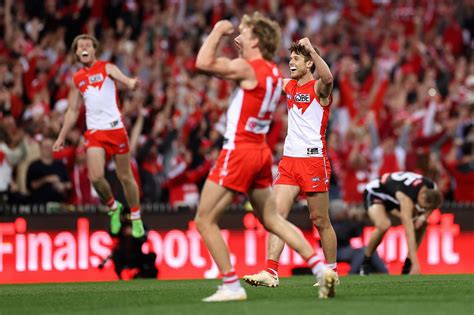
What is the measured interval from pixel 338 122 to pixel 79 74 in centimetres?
879

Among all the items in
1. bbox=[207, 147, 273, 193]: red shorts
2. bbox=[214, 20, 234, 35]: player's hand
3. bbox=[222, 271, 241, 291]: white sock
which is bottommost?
bbox=[222, 271, 241, 291]: white sock

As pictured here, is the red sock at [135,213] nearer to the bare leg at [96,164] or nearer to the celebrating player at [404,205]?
the bare leg at [96,164]

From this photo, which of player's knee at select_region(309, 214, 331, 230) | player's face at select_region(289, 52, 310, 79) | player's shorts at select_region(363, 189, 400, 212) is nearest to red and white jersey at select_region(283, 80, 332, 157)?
player's face at select_region(289, 52, 310, 79)

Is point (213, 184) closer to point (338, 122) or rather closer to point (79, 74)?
point (79, 74)

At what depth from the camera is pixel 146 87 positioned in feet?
75.4

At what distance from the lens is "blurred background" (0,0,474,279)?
1912cm

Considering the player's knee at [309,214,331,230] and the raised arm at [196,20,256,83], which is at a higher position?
the raised arm at [196,20,256,83]

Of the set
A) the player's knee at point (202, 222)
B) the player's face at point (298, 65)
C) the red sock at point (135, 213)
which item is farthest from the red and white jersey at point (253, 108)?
the red sock at point (135, 213)

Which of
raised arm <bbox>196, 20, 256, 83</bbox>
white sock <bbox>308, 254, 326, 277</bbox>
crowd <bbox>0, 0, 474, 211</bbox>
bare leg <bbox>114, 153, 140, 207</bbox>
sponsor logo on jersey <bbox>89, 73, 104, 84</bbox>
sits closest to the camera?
raised arm <bbox>196, 20, 256, 83</bbox>

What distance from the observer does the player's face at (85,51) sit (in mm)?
15680

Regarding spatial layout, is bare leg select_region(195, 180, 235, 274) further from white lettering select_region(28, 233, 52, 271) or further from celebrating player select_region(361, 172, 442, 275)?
white lettering select_region(28, 233, 52, 271)

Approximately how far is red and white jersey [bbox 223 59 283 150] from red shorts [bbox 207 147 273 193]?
75 millimetres

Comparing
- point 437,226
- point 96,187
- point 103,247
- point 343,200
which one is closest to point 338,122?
point 343,200

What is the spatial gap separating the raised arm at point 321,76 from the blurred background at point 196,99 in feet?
18.8
